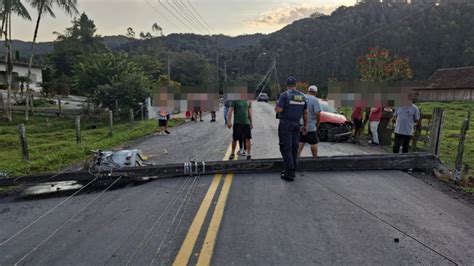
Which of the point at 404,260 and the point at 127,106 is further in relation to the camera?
the point at 127,106

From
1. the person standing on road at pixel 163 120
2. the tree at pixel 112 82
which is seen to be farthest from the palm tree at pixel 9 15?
the person standing on road at pixel 163 120

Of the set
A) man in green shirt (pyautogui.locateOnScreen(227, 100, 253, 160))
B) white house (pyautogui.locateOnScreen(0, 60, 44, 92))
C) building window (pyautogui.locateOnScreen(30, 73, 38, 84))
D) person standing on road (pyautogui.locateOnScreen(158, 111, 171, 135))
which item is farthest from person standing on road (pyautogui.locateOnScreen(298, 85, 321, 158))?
building window (pyautogui.locateOnScreen(30, 73, 38, 84))

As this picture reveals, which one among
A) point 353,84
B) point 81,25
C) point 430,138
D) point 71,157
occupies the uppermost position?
point 81,25

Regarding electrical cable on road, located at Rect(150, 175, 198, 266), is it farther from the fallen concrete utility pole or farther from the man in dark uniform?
the man in dark uniform

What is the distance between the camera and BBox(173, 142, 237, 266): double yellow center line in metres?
3.59

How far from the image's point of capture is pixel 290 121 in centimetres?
671

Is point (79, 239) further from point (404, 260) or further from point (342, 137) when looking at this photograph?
point (342, 137)

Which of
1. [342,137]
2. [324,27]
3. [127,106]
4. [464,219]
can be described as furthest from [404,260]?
[324,27]

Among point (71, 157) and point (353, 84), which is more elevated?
point (353, 84)

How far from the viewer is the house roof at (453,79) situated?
5275 centimetres

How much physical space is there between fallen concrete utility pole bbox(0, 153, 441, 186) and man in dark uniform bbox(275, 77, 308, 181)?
495mm

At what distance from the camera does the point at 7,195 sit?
20.8 ft

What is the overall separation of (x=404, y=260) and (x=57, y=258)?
138 inches

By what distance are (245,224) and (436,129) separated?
234 inches
